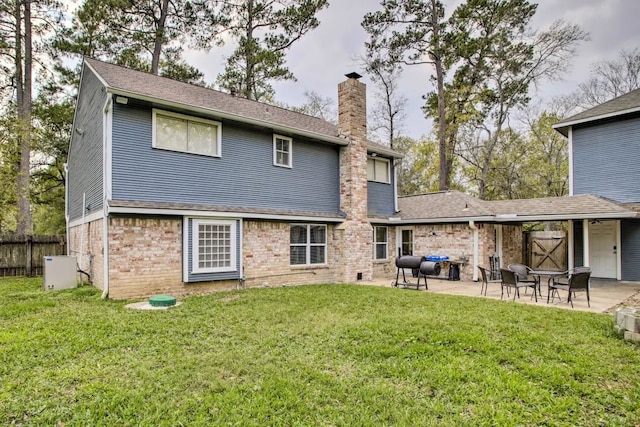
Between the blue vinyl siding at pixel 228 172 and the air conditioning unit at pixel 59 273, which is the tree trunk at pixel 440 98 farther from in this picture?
the air conditioning unit at pixel 59 273

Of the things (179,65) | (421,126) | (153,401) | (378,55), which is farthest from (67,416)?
(421,126)

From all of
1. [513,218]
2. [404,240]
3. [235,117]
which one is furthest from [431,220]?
[235,117]

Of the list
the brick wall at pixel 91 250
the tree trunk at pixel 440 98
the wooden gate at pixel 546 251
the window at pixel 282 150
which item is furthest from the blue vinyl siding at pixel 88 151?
the tree trunk at pixel 440 98

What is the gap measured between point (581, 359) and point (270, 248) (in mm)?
8168

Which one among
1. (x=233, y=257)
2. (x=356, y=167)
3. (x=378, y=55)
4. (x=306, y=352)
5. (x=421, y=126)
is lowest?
(x=306, y=352)

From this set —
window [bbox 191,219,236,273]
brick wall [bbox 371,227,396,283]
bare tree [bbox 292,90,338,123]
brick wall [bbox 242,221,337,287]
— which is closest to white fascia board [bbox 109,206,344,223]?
window [bbox 191,219,236,273]

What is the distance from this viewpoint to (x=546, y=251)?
15523 mm

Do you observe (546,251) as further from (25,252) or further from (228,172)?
(25,252)

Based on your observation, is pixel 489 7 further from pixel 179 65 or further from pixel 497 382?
pixel 497 382

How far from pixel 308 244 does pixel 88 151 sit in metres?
7.71

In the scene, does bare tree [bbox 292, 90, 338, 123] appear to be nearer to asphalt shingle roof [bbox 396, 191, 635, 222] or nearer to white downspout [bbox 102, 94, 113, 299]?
asphalt shingle roof [bbox 396, 191, 635, 222]

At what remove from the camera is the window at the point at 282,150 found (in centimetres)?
1131

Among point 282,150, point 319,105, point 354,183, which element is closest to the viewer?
point 282,150

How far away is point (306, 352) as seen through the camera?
198 inches
